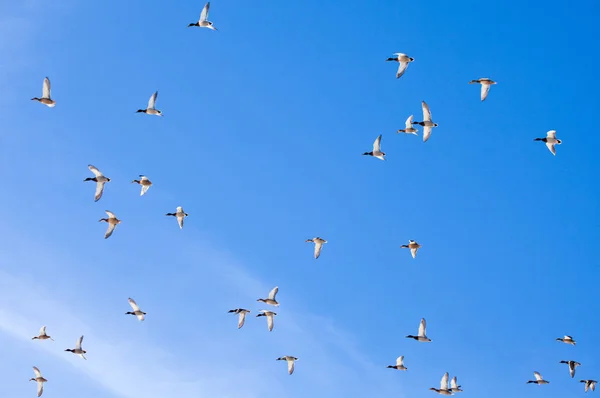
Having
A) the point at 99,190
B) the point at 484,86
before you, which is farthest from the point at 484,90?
the point at 99,190

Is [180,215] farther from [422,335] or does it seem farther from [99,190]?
[422,335]

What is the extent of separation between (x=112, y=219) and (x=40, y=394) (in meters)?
13.5

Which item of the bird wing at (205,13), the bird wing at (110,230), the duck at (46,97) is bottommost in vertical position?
the bird wing at (110,230)

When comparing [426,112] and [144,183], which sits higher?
[426,112]

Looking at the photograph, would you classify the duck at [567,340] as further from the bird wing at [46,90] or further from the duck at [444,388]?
the bird wing at [46,90]

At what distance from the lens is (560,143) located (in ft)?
248

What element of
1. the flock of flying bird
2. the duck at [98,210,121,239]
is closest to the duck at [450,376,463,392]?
the flock of flying bird

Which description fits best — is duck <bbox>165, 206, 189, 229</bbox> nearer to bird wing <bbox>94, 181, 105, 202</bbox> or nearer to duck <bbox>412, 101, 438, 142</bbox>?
bird wing <bbox>94, 181, 105, 202</bbox>

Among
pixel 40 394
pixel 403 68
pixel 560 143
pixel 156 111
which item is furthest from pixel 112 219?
pixel 560 143

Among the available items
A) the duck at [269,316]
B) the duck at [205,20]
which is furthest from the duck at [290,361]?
the duck at [205,20]

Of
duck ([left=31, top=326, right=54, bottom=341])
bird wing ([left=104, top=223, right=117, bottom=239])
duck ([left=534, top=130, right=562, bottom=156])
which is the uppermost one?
duck ([left=534, top=130, right=562, bottom=156])

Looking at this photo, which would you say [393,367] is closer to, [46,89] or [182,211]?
[182,211]

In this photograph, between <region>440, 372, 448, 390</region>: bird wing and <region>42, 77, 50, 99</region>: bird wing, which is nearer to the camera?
<region>42, 77, 50, 99</region>: bird wing

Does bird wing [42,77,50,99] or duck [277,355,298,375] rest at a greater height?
bird wing [42,77,50,99]
